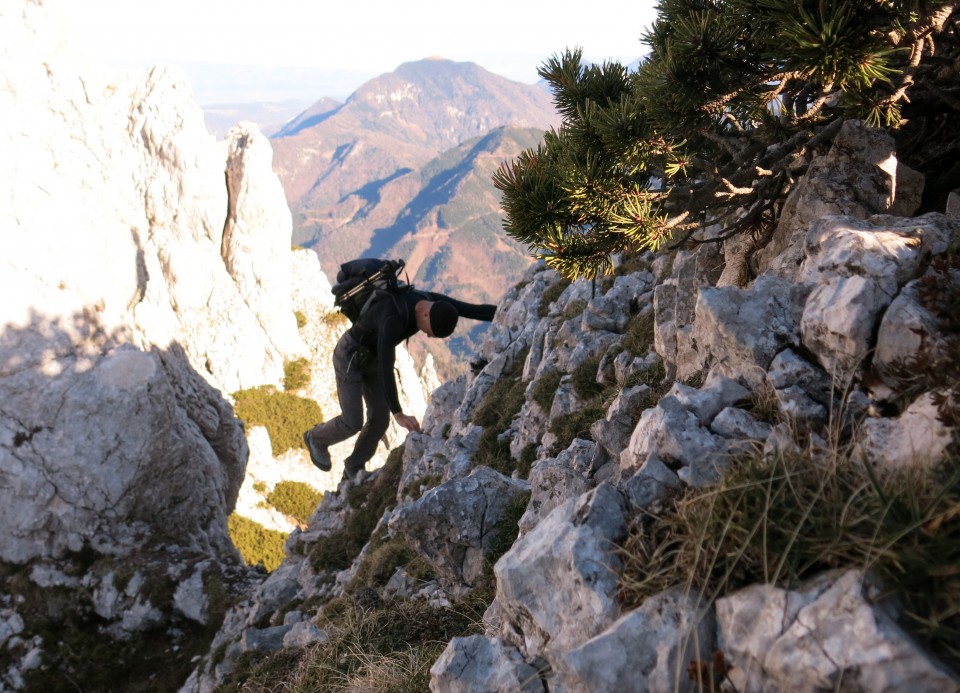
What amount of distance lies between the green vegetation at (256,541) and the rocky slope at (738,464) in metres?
45.8

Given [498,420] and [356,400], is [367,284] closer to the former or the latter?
[356,400]

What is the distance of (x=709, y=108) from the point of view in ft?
24.3

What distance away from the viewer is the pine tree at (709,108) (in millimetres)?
5984

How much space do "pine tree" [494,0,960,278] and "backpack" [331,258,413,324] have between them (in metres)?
7.43

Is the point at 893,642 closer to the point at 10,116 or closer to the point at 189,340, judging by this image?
the point at 10,116

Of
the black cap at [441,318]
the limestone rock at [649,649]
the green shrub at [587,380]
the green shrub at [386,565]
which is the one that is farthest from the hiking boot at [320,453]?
the limestone rock at [649,649]

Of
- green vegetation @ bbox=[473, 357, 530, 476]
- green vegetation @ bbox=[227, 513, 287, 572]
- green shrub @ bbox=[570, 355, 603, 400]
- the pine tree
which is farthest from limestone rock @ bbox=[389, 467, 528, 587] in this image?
green vegetation @ bbox=[227, 513, 287, 572]

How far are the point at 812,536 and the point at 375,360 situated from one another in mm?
14226

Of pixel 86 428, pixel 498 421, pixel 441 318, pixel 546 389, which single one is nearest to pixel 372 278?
pixel 441 318

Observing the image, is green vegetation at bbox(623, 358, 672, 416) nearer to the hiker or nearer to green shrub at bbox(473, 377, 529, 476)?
green shrub at bbox(473, 377, 529, 476)

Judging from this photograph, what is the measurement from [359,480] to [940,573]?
734 inches

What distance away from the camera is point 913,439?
445 cm

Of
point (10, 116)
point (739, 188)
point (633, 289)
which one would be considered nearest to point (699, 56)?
point (739, 188)

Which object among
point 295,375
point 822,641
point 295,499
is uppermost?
point 822,641
